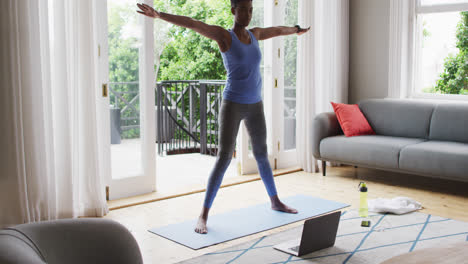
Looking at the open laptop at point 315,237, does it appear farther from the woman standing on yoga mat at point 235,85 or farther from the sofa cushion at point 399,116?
the sofa cushion at point 399,116

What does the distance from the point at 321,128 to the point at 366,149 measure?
0.50 m

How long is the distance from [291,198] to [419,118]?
5.04ft

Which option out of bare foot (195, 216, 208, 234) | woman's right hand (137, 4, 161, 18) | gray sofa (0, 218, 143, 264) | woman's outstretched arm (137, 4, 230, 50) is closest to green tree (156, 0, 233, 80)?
woman's outstretched arm (137, 4, 230, 50)

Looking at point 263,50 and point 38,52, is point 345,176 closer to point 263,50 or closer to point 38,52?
point 263,50

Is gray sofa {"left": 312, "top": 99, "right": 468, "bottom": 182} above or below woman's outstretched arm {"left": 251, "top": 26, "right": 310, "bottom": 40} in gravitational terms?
below

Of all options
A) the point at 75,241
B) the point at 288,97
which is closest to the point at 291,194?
the point at 288,97

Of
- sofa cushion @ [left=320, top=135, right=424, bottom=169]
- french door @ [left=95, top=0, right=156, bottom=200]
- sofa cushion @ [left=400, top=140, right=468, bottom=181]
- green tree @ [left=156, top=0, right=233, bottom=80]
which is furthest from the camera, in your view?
green tree @ [left=156, top=0, right=233, bottom=80]

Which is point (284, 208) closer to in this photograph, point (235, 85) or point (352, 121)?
point (235, 85)

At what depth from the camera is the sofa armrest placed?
15.5 ft

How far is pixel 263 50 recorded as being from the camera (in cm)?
488

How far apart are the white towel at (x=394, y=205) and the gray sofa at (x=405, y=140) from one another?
50 cm

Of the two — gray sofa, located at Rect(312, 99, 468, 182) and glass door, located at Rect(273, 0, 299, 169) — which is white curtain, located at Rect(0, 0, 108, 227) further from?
gray sofa, located at Rect(312, 99, 468, 182)

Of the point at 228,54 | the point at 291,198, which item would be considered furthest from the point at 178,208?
the point at 228,54

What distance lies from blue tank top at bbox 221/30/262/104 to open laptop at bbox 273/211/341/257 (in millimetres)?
928
